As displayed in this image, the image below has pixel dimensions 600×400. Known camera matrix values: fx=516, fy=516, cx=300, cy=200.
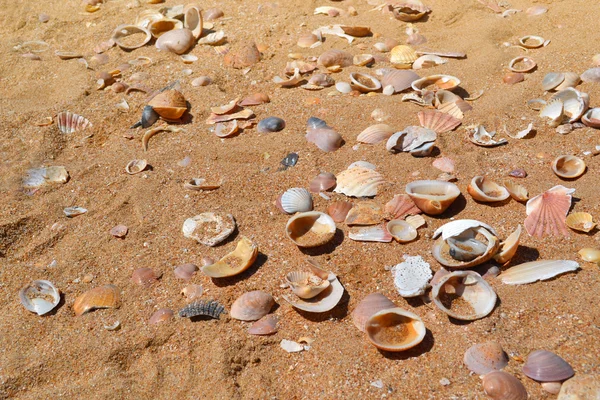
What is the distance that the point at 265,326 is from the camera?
2230mm

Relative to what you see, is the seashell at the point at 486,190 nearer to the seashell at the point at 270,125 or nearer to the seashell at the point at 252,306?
the seashell at the point at 252,306

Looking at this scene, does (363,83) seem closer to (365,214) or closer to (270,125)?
(270,125)

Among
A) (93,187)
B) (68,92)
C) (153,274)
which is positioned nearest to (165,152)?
(93,187)

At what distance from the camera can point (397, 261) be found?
8.09ft

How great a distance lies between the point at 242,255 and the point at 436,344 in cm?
98

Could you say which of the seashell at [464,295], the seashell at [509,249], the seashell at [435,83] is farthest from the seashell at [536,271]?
the seashell at [435,83]

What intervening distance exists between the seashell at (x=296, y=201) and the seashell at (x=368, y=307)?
2.22 ft

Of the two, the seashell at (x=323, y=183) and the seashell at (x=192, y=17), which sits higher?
the seashell at (x=192, y=17)

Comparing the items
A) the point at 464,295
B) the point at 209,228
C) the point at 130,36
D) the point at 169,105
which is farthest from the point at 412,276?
the point at 130,36

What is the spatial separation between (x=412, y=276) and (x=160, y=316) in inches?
45.2

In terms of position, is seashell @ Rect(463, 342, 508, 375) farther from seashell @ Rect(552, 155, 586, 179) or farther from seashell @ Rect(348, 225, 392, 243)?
seashell @ Rect(552, 155, 586, 179)

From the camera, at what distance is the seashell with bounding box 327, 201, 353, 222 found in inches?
107

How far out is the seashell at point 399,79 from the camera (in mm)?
3619

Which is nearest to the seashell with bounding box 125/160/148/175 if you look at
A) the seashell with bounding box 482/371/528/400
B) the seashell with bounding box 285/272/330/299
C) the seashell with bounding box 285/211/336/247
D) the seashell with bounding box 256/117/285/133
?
the seashell with bounding box 256/117/285/133
